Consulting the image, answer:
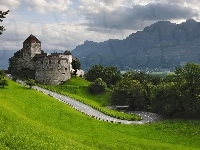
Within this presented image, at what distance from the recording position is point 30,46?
5177 inches

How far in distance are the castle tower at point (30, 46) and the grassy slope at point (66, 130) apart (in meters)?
50.6

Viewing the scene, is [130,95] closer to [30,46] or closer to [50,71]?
[50,71]

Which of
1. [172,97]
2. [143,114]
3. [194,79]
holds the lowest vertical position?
[143,114]

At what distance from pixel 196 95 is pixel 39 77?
6473 centimetres

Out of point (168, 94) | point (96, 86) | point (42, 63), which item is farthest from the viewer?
point (42, 63)

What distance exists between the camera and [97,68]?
150500mm

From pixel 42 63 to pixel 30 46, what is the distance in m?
11.9

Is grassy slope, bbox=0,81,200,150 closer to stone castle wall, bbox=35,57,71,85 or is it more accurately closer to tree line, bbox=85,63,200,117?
tree line, bbox=85,63,200,117

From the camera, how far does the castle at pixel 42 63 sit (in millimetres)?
123812

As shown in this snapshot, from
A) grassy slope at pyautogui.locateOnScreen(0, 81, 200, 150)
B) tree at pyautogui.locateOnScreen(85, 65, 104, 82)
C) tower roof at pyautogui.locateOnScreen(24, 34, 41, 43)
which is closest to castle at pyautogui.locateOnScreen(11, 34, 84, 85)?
tower roof at pyautogui.locateOnScreen(24, 34, 41, 43)

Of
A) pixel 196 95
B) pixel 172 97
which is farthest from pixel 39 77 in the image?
pixel 196 95

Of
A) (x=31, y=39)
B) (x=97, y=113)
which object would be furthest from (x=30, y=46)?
(x=97, y=113)

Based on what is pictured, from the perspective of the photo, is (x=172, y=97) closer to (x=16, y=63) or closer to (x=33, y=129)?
(x=33, y=129)

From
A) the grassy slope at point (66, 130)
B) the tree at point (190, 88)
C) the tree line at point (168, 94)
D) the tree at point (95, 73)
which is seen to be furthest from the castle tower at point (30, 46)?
the tree at point (190, 88)
